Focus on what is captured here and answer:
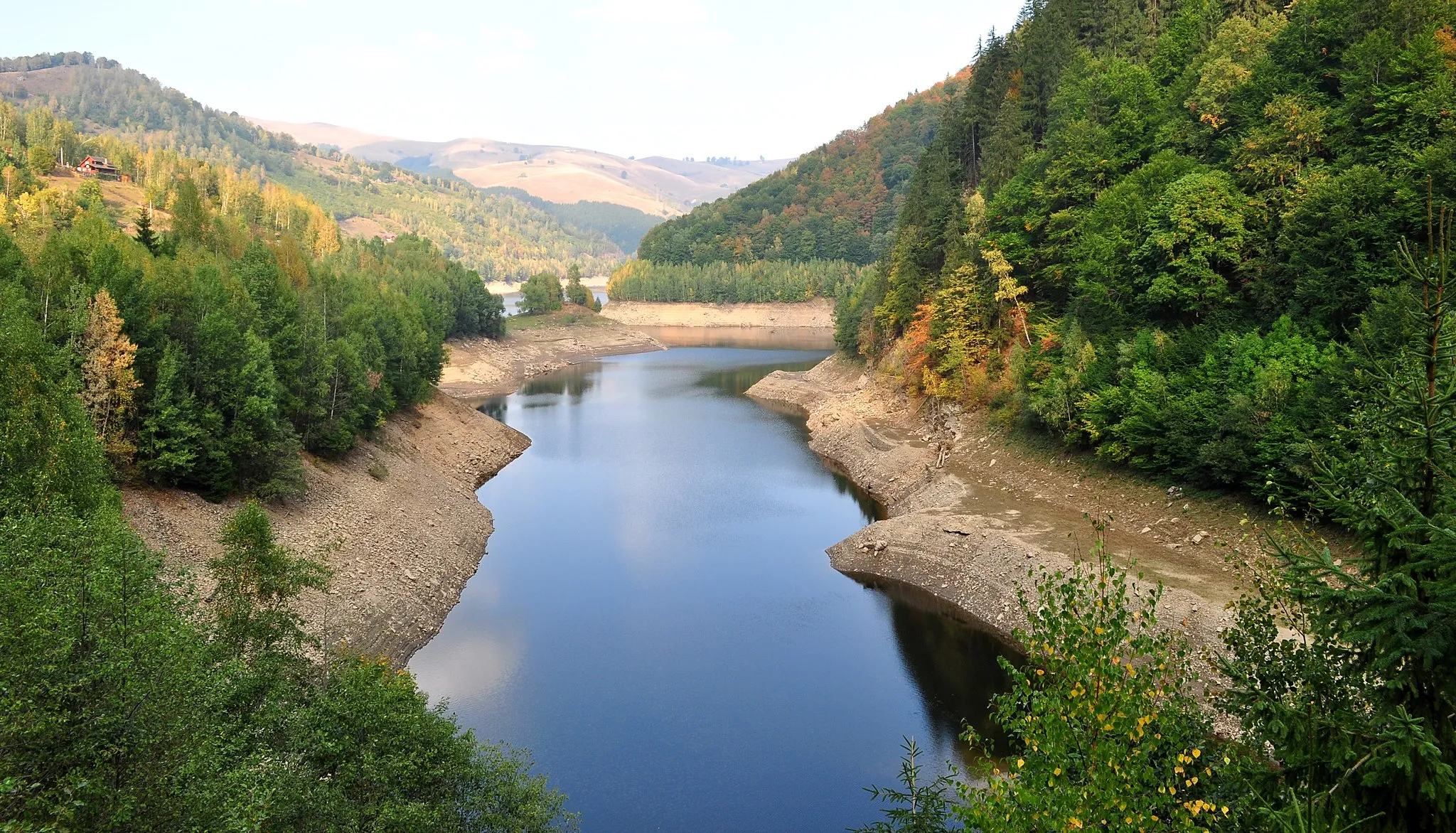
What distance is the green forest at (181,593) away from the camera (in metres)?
10.8

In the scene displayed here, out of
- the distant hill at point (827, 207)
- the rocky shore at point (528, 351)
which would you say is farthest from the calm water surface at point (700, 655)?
the distant hill at point (827, 207)

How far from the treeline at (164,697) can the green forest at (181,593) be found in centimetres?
4

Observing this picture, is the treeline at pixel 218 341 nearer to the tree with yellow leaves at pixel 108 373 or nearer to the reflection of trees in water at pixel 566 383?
the tree with yellow leaves at pixel 108 373

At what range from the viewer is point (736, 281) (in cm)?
15725

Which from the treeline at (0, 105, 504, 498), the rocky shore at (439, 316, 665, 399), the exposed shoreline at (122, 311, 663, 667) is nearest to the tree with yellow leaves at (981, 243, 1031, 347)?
the exposed shoreline at (122, 311, 663, 667)

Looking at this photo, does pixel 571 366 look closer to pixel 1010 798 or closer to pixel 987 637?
pixel 987 637

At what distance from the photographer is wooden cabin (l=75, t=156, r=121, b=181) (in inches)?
3762

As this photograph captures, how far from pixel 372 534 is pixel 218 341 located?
8627 mm

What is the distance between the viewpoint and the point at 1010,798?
8875 mm

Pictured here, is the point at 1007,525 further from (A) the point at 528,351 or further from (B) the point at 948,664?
(A) the point at 528,351

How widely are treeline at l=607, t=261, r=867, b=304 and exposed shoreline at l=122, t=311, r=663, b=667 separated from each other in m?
97.8

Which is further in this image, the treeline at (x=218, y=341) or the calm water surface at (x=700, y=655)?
the treeline at (x=218, y=341)

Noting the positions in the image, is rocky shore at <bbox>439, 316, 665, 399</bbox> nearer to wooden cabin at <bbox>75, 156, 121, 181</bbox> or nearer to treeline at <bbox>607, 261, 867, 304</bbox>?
treeline at <bbox>607, 261, 867, 304</bbox>

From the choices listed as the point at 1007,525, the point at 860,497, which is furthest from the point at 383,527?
the point at 860,497
